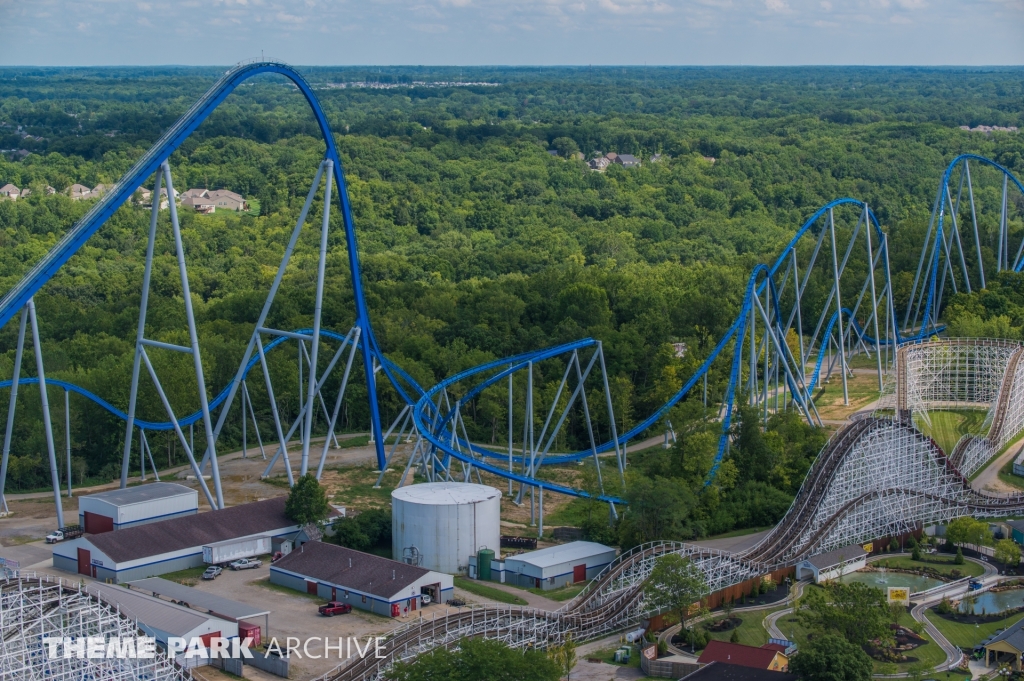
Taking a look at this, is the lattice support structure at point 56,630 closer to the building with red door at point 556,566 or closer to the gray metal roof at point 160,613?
the gray metal roof at point 160,613

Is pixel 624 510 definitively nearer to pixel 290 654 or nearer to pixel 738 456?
pixel 738 456

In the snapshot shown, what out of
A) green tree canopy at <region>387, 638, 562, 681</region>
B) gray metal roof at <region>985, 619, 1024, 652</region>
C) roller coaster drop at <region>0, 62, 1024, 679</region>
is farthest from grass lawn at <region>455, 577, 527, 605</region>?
gray metal roof at <region>985, 619, 1024, 652</region>

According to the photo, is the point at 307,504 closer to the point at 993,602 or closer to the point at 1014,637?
the point at 993,602

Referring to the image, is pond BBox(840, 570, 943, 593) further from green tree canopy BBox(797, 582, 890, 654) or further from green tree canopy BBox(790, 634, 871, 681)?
green tree canopy BBox(790, 634, 871, 681)

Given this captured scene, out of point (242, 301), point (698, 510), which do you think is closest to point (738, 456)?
point (698, 510)

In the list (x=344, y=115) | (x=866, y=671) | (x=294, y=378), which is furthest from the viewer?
(x=344, y=115)

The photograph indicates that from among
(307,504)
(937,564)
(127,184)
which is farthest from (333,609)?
(937,564)
